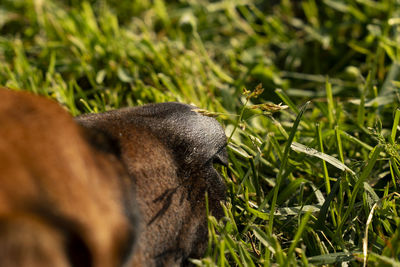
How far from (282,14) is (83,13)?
4.45 feet

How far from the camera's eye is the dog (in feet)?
3.30

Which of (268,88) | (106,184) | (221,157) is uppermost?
(106,184)

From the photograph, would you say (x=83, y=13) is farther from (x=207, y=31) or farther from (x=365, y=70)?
(x=365, y=70)

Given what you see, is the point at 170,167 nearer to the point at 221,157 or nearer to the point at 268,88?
the point at 221,157

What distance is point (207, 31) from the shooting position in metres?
3.31

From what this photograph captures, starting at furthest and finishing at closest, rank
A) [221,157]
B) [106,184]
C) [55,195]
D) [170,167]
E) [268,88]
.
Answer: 1. [268,88]
2. [221,157]
3. [170,167]
4. [106,184]
5. [55,195]

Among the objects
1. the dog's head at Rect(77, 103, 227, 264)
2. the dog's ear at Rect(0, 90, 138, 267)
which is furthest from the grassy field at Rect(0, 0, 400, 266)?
the dog's ear at Rect(0, 90, 138, 267)

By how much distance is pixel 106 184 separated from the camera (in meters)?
1.15

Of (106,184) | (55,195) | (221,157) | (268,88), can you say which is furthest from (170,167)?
(268,88)

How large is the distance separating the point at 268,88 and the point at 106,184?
1753 mm

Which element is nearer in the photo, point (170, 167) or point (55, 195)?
point (55, 195)

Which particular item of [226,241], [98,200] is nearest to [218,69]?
[226,241]

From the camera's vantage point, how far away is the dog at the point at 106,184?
1.00 m

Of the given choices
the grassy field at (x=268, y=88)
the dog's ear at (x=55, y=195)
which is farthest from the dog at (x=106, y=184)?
the grassy field at (x=268, y=88)
